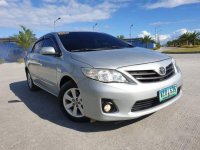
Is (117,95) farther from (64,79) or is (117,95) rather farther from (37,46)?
(37,46)

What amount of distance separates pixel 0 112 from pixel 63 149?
2.28 meters

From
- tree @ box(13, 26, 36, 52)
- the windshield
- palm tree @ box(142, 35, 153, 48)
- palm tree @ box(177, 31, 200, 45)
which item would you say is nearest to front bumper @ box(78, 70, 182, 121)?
the windshield

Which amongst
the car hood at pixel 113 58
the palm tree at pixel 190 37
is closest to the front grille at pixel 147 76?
the car hood at pixel 113 58

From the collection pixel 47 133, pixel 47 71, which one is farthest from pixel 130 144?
pixel 47 71

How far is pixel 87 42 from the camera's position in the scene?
15.3ft

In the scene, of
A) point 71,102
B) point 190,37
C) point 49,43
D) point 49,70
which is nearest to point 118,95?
point 71,102

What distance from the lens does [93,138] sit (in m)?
3.30

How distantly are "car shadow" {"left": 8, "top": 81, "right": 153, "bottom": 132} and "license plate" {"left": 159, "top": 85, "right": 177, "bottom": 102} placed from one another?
59 centimetres

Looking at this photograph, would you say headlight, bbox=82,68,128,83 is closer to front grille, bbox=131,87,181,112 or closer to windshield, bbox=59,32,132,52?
front grille, bbox=131,87,181,112

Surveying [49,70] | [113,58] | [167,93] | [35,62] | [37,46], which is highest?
[37,46]

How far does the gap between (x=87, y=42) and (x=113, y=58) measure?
121cm

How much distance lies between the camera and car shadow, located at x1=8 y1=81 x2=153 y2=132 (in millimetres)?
3678

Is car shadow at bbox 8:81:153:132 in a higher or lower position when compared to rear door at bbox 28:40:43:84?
lower

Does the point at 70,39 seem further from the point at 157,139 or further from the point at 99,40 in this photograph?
the point at 157,139
